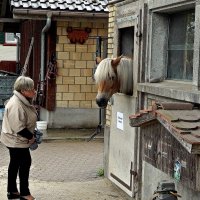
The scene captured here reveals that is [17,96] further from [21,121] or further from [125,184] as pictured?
[125,184]

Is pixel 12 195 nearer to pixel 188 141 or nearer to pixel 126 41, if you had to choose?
pixel 126 41

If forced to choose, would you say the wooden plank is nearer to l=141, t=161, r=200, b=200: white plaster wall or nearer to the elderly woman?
l=141, t=161, r=200, b=200: white plaster wall

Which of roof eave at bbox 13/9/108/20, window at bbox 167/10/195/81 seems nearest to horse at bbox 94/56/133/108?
window at bbox 167/10/195/81

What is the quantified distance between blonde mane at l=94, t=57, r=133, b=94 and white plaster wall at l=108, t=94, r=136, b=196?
0.19 m

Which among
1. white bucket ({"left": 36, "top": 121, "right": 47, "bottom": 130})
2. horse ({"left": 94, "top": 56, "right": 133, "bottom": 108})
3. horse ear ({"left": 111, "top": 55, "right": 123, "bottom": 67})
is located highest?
horse ear ({"left": 111, "top": 55, "right": 123, "bottom": 67})

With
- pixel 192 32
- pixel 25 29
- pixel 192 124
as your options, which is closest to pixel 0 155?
pixel 192 32

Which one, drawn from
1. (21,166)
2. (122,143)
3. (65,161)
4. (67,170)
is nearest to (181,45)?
(122,143)

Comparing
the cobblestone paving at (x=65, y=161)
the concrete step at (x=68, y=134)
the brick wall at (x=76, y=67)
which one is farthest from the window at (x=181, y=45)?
the brick wall at (x=76, y=67)

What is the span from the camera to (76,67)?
1269 cm

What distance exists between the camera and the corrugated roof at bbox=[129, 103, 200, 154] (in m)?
3.55

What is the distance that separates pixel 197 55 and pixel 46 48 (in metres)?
8.75

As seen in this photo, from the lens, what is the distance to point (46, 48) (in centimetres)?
1317

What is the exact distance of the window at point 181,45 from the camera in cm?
536

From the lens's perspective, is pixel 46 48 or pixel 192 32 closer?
pixel 192 32
